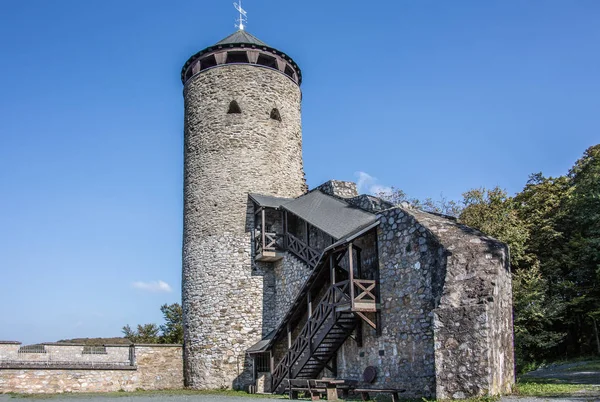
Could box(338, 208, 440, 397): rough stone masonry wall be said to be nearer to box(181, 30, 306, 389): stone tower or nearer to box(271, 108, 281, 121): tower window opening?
box(181, 30, 306, 389): stone tower

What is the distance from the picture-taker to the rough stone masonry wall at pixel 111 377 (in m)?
22.0

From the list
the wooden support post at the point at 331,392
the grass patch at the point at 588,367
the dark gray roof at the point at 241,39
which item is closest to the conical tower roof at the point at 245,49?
the dark gray roof at the point at 241,39

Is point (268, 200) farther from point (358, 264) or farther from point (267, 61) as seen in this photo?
point (358, 264)

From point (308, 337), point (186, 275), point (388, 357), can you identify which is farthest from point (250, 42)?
point (388, 357)

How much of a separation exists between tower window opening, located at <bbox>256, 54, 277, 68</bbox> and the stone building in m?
0.09

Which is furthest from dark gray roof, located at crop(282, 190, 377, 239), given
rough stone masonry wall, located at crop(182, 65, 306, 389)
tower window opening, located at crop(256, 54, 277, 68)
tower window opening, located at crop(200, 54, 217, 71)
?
tower window opening, located at crop(200, 54, 217, 71)

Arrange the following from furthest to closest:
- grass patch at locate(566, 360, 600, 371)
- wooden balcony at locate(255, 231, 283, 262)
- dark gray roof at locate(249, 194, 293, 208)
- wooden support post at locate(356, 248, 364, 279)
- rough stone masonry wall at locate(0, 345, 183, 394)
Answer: dark gray roof at locate(249, 194, 293, 208)
wooden balcony at locate(255, 231, 283, 262)
grass patch at locate(566, 360, 600, 371)
rough stone masonry wall at locate(0, 345, 183, 394)
wooden support post at locate(356, 248, 364, 279)

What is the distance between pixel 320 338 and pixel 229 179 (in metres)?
9.15

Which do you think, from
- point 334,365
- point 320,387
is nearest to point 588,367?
point 334,365

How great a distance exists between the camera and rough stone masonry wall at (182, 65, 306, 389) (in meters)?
23.8

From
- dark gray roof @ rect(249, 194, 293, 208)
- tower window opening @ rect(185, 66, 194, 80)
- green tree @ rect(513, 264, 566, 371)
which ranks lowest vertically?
green tree @ rect(513, 264, 566, 371)

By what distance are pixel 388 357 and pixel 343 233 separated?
3.82 meters

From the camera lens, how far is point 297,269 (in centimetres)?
2278

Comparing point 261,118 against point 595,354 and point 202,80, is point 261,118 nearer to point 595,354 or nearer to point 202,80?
point 202,80
